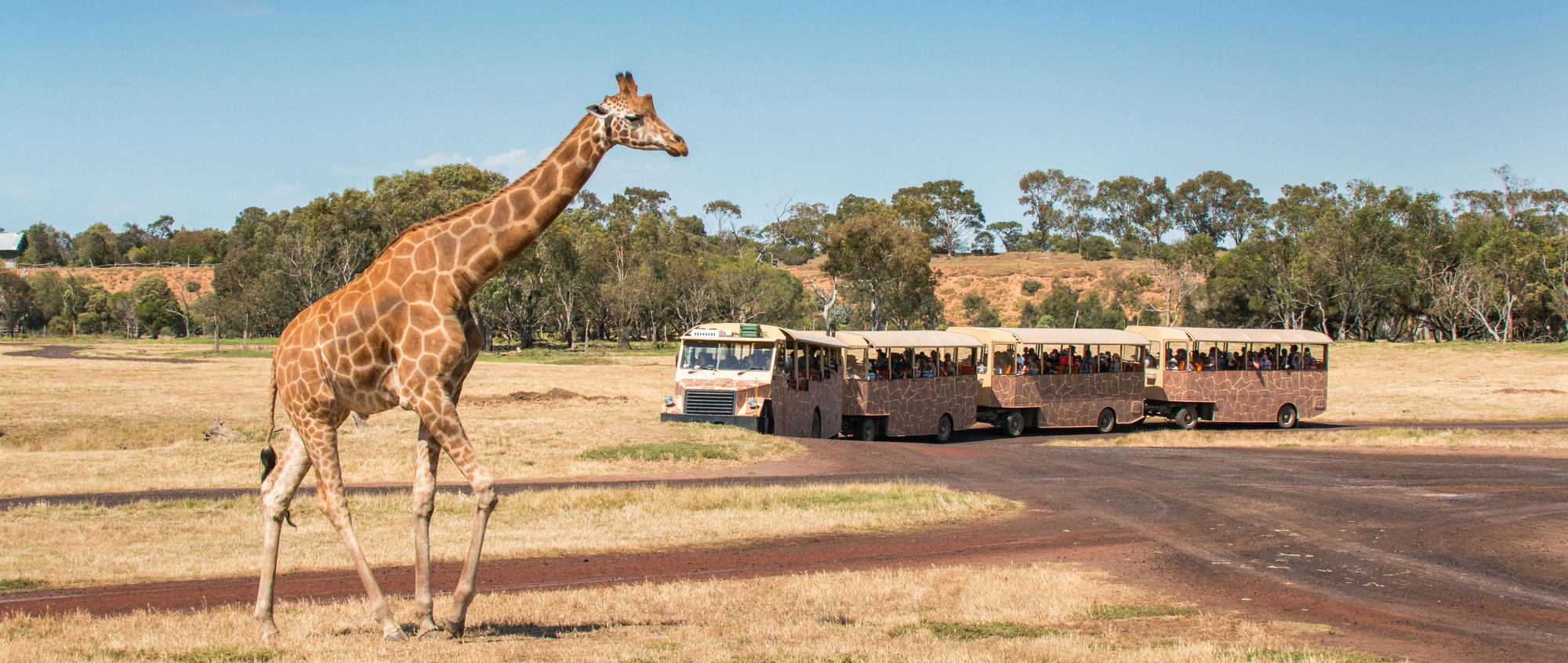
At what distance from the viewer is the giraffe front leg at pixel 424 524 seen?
28.9 feet

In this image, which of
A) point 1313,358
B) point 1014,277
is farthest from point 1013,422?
point 1014,277

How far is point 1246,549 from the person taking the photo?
52.2 feet

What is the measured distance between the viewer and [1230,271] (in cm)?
9394

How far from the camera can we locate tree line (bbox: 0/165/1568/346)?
77500 mm

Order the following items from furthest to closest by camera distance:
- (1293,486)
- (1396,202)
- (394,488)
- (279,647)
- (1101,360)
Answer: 1. (1396,202)
2. (1101,360)
3. (1293,486)
4. (394,488)
5. (279,647)

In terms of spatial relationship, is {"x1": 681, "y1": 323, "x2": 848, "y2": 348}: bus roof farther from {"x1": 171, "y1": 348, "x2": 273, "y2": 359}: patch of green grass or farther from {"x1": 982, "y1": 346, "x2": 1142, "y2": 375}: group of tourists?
{"x1": 171, "y1": 348, "x2": 273, "y2": 359}: patch of green grass

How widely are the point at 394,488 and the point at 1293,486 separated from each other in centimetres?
1732

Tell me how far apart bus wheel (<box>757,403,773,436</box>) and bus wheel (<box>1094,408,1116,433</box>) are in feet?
41.9

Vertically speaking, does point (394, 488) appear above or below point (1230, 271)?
below

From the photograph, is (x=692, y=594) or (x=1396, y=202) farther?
(x=1396, y=202)

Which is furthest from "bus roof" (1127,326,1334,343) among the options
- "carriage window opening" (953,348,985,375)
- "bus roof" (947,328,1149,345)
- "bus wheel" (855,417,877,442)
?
"bus wheel" (855,417,877,442)

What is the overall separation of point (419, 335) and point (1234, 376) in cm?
3382

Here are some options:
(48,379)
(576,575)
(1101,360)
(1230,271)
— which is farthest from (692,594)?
(1230,271)

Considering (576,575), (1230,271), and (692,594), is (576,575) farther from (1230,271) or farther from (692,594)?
(1230,271)
